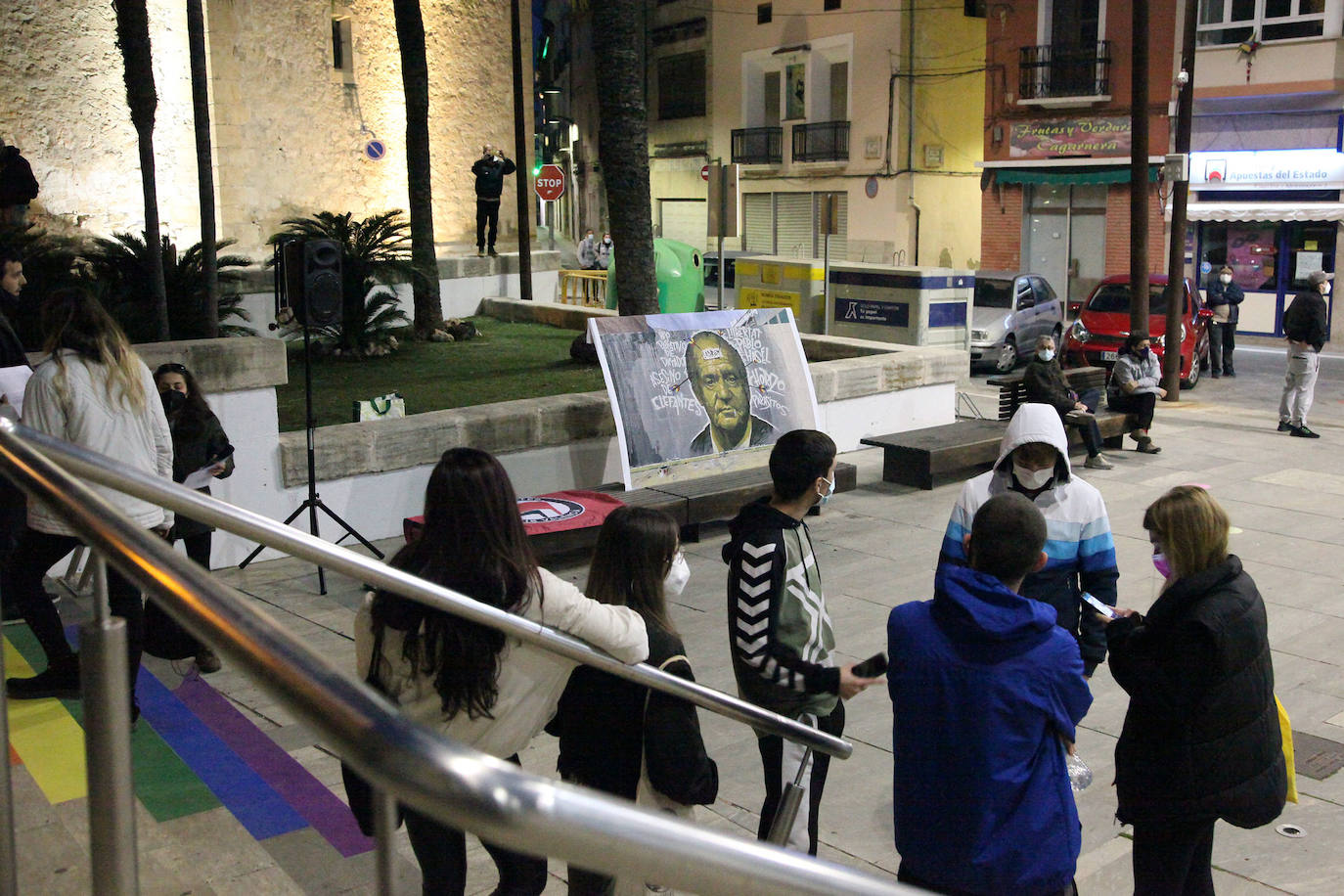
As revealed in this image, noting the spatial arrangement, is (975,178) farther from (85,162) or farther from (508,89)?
(85,162)

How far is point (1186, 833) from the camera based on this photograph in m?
3.46

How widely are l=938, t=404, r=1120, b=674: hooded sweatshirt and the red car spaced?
47.2ft

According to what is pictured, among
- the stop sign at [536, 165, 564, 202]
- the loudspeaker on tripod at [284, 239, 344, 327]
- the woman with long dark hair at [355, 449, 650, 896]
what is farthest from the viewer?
the stop sign at [536, 165, 564, 202]

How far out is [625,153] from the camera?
12.1 metres

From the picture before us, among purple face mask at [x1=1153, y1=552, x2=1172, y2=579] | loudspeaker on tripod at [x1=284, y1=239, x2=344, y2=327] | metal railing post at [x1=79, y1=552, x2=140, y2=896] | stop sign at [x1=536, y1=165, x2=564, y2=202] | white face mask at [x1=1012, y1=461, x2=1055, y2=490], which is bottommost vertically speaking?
purple face mask at [x1=1153, y1=552, x2=1172, y2=579]

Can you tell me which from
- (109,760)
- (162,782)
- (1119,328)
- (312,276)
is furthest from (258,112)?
(109,760)

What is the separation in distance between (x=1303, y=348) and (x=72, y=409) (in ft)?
40.1

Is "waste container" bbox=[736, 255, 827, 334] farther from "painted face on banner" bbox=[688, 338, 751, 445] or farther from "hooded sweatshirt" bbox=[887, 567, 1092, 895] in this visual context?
"hooded sweatshirt" bbox=[887, 567, 1092, 895]

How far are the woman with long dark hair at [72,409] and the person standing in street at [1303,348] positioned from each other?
1147 cm

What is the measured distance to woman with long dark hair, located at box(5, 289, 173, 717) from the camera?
16.9 ft

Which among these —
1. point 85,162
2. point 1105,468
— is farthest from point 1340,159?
point 85,162

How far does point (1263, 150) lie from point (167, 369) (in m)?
24.3

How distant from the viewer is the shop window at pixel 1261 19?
2488cm

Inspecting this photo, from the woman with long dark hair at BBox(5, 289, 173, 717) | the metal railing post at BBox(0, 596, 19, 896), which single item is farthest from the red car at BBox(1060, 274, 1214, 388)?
the metal railing post at BBox(0, 596, 19, 896)
